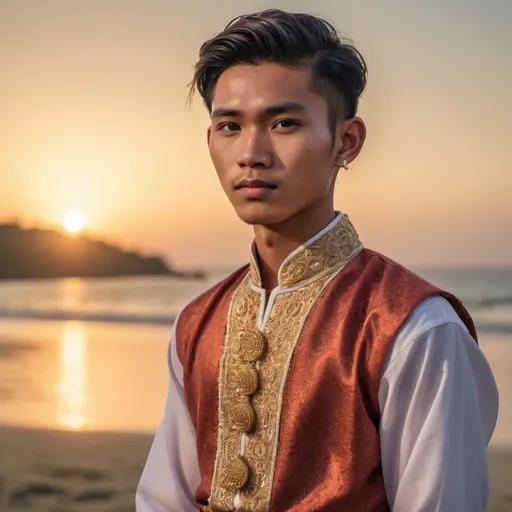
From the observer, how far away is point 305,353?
1489 mm

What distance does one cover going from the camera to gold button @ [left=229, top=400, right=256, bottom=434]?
1521 millimetres

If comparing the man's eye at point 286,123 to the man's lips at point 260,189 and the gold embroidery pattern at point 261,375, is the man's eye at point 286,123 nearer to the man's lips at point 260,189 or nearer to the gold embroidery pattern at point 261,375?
the man's lips at point 260,189

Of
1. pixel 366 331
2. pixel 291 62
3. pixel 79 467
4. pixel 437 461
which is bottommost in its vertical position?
pixel 79 467

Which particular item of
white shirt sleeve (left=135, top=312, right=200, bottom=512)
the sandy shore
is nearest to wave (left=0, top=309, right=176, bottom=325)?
the sandy shore

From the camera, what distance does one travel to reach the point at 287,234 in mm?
1561

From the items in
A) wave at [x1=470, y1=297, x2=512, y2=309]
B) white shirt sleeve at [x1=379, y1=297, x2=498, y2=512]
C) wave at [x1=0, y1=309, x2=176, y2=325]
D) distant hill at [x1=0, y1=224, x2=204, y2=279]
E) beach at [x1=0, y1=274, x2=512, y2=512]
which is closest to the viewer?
white shirt sleeve at [x1=379, y1=297, x2=498, y2=512]

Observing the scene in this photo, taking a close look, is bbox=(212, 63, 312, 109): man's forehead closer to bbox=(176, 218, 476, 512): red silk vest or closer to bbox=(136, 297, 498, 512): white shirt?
bbox=(176, 218, 476, 512): red silk vest

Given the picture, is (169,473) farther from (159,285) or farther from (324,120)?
(159,285)

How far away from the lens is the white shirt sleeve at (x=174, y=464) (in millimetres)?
1711

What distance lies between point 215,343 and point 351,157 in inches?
16.3

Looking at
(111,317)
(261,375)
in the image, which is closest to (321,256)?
(261,375)

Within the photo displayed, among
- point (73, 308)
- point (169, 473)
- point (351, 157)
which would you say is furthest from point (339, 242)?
point (73, 308)

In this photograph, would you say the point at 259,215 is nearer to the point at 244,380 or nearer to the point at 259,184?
the point at 259,184

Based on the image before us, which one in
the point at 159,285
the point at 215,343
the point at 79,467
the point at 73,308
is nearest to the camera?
the point at 215,343
